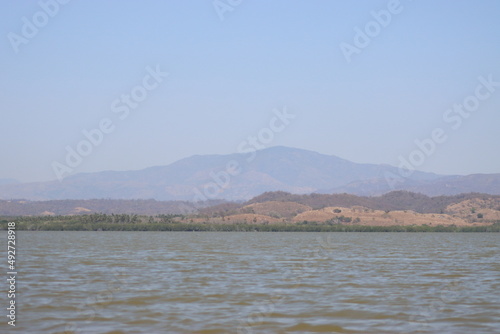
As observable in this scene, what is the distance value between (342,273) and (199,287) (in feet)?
26.9

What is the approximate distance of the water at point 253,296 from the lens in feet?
60.3

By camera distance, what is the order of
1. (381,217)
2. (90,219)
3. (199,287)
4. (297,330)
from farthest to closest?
1. (381,217)
2. (90,219)
3. (199,287)
4. (297,330)

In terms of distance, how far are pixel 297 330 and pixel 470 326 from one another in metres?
4.57

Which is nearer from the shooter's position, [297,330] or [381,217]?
[297,330]

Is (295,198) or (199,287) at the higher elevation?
(295,198)

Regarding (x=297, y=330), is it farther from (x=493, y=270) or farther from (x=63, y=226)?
(x=63, y=226)

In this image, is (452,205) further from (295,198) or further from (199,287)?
(199,287)

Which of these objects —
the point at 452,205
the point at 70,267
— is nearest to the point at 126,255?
the point at 70,267

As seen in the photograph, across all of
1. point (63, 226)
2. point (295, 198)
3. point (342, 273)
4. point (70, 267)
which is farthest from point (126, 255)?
point (295, 198)

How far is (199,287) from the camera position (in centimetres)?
2558

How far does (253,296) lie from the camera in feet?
76.6

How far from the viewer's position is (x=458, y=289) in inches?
1021

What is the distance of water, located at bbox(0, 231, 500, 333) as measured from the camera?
1839 centimetres

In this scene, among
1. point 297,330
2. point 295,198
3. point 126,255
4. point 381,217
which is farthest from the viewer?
point 295,198
